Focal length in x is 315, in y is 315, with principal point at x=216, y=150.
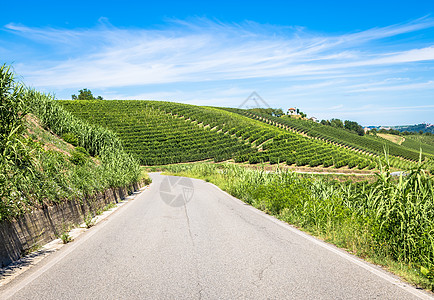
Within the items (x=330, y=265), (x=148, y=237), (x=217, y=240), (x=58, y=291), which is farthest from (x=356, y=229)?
(x=58, y=291)

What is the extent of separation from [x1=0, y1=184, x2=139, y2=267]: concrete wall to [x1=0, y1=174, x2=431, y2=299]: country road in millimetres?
566

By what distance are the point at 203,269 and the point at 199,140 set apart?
62.0 meters

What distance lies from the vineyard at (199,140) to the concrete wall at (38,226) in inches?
1740

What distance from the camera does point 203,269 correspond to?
4.59 metres

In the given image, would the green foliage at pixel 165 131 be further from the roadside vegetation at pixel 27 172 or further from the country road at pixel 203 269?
the country road at pixel 203 269

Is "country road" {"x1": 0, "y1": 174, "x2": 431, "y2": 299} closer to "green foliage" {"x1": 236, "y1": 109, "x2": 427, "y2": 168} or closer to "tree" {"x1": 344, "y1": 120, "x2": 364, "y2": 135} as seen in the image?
"green foliage" {"x1": 236, "y1": 109, "x2": 427, "y2": 168}

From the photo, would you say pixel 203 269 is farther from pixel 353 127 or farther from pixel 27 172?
pixel 353 127

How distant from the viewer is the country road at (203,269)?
3742mm

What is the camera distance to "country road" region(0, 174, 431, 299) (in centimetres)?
374

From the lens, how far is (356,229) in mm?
6051

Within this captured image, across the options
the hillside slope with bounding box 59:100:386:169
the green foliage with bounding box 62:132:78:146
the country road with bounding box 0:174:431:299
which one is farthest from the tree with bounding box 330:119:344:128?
the country road with bounding box 0:174:431:299

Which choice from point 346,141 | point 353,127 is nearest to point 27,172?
point 346,141

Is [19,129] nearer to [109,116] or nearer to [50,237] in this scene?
[50,237]

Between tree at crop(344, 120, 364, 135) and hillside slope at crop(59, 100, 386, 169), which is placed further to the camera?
tree at crop(344, 120, 364, 135)
